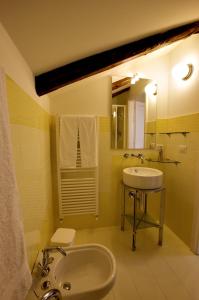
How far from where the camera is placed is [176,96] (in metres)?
2.00

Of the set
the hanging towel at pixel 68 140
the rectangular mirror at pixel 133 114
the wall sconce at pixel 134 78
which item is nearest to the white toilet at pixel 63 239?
the hanging towel at pixel 68 140

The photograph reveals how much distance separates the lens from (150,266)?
1.59 m

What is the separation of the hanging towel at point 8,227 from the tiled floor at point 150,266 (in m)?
1.11

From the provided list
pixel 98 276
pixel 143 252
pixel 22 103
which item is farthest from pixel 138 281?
pixel 22 103

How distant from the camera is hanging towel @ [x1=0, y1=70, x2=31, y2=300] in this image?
1.63 ft

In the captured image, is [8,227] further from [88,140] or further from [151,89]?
[151,89]

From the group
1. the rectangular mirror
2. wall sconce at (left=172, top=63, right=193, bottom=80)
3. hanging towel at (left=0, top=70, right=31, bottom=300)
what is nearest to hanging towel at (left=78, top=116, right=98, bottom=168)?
the rectangular mirror

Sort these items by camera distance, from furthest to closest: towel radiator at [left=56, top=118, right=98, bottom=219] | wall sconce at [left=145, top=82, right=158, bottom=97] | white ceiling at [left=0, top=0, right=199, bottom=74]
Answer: wall sconce at [left=145, top=82, right=158, bottom=97]
towel radiator at [left=56, top=118, right=98, bottom=219]
white ceiling at [left=0, top=0, right=199, bottom=74]

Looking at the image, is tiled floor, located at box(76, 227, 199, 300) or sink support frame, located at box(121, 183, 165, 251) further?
sink support frame, located at box(121, 183, 165, 251)

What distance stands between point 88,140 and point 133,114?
75cm

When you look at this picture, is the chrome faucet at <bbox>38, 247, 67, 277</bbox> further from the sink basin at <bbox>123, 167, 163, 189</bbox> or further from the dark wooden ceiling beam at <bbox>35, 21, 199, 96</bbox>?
the dark wooden ceiling beam at <bbox>35, 21, 199, 96</bbox>

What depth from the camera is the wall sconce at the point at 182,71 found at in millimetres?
1764

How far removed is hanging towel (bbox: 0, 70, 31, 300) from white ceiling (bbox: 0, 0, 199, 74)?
35 cm

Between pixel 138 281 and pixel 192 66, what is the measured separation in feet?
7.28
